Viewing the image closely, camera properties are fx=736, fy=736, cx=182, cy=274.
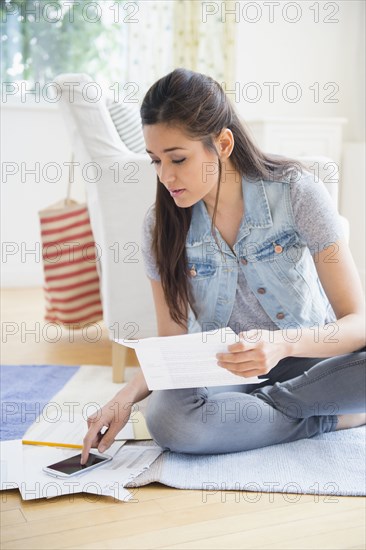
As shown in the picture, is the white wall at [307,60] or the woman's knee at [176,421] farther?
the white wall at [307,60]

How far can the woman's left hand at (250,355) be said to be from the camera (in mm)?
1223

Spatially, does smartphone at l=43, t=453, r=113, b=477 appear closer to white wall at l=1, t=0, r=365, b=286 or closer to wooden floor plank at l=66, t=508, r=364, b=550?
wooden floor plank at l=66, t=508, r=364, b=550

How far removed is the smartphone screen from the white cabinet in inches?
91.1

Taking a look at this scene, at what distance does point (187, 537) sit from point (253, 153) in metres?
0.74

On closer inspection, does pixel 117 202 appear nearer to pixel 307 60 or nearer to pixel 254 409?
pixel 254 409

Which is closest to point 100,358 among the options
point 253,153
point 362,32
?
point 253,153

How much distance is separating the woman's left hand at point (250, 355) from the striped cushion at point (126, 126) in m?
1.21

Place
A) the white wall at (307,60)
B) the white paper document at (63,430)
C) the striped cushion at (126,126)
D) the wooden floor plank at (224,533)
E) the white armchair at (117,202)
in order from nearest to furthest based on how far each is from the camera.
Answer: the wooden floor plank at (224,533), the white paper document at (63,430), the white armchair at (117,202), the striped cushion at (126,126), the white wall at (307,60)

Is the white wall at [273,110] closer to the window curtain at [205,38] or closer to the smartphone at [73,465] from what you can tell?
the window curtain at [205,38]

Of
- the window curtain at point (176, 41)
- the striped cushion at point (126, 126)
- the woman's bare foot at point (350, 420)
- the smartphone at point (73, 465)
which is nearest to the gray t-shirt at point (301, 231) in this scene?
the woman's bare foot at point (350, 420)

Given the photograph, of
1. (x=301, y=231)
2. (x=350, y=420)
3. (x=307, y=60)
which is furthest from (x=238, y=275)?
(x=307, y=60)

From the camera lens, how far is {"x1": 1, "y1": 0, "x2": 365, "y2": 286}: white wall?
366 centimetres

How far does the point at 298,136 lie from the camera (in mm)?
3543

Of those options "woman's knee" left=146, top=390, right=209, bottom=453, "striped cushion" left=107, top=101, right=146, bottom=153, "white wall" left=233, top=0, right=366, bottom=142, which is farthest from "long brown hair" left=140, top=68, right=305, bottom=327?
"white wall" left=233, top=0, right=366, bottom=142
